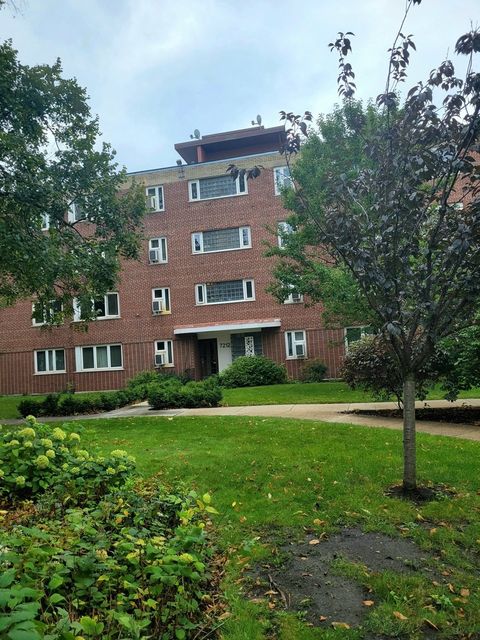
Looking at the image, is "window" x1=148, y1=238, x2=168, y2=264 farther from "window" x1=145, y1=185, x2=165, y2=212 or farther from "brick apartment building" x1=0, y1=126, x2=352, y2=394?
"window" x1=145, y1=185, x2=165, y2=212

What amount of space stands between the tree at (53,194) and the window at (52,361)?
1233 cm

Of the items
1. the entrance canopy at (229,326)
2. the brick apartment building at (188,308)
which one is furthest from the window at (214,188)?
the entrance canopy at (229,326)

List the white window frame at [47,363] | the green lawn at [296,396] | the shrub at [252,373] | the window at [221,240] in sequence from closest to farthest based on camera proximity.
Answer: the green lawn at [296,396], the shrub at [252,373], the window at [221,240], the white window frame at [47,363]

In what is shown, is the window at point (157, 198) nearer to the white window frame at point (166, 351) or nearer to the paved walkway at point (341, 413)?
the white window frame at point (166, 351)

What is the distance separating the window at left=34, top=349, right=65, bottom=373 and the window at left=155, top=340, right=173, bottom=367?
5.39m

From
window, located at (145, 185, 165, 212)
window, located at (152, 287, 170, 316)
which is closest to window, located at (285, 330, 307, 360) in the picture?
window, located at (152, 287, 170, 316)

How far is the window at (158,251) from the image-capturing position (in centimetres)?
2445

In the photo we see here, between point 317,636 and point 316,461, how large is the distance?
351 cm

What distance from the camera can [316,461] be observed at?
6109 mm

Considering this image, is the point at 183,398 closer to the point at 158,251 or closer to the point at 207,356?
the point at 207,356

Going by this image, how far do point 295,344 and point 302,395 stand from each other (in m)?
7.44

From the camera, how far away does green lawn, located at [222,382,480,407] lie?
1334 centimetres

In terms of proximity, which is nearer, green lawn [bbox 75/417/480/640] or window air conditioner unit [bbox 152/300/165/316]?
green lawn [bbox 75/417/480/640]

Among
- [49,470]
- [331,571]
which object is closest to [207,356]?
[49,470]
